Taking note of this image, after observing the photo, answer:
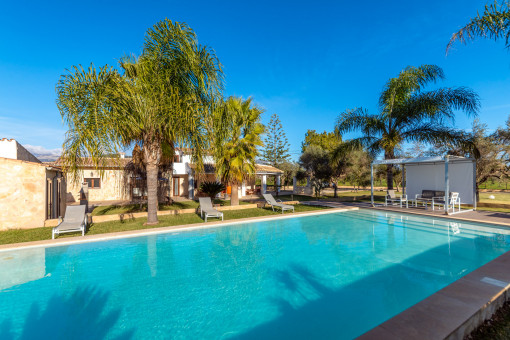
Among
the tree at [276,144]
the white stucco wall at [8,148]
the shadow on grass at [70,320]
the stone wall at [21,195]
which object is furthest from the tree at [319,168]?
the tree at [276,144]

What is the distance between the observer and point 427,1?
12344 mm

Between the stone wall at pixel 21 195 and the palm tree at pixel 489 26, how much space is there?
16.1 metres

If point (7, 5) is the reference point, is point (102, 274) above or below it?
below

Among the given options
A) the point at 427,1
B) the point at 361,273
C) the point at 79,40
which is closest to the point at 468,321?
the point at 361,273

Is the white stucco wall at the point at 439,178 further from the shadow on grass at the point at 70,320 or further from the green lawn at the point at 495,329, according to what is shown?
the shadow on grass at the point at 70,320

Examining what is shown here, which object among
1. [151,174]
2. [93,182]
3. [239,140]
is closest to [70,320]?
[151,174]

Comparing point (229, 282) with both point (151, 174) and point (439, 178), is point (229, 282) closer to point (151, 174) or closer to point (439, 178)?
point (151, 174)

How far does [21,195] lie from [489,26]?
17466 mm

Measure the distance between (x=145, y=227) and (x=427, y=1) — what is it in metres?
17.6

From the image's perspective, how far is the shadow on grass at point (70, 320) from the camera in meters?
3.34

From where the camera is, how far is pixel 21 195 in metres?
8.77

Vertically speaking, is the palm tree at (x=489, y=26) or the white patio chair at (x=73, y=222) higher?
the palm tree at (x=489, y=26)

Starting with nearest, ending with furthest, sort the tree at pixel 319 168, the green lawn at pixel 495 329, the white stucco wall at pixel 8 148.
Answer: the green lawn at pixel 495 329 → the white stucco wall at pixel 8 148 → the tree at pixel 319 168

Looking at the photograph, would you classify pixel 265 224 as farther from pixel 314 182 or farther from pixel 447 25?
pixel 447 25
